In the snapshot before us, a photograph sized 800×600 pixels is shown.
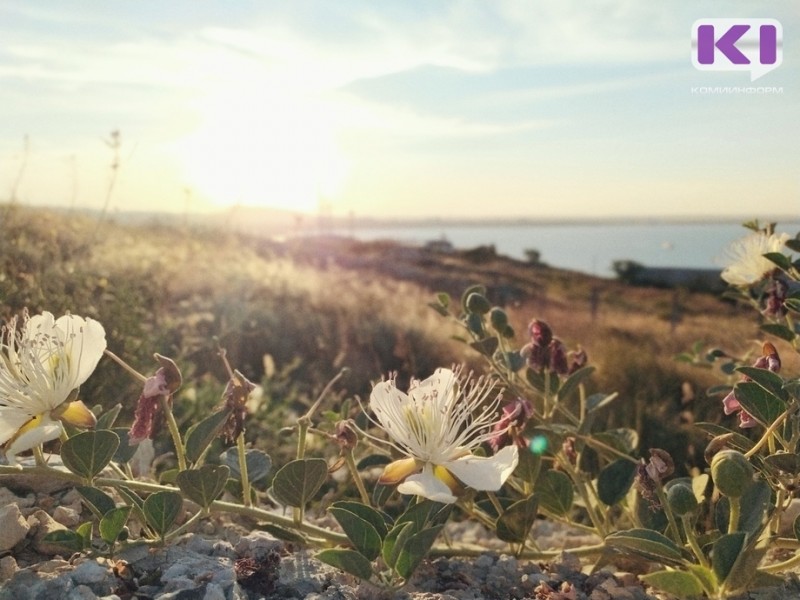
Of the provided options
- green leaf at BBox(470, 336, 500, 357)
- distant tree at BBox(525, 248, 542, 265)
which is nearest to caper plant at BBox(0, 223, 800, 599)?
green leaf at BBox(470, 336, 500, 357)

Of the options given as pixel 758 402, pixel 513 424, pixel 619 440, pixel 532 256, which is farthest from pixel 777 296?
pixel 532 256

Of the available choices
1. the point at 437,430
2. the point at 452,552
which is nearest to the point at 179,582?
the point at 437,430

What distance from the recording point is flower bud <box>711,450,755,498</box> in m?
1.51

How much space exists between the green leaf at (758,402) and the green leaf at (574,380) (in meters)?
0.42

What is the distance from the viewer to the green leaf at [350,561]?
5.21 ft

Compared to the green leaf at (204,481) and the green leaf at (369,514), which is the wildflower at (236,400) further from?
the green leaf at (369,514)

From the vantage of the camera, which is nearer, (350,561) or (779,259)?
(350,561)

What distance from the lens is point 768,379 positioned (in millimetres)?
1672

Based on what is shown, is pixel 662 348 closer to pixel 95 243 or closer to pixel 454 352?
pixel 454 352

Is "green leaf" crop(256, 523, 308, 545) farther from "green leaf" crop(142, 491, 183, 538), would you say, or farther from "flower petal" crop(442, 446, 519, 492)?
"flower petal" crop(442, 446, 519, 492)

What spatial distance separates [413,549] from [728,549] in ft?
1.84

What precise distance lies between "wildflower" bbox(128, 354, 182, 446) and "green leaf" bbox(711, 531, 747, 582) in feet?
3.43

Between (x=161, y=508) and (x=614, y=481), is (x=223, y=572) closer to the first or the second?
(x=161, y=508)

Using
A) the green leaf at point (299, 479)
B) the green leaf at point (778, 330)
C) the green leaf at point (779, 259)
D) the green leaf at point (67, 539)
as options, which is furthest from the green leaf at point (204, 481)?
the green leaf at point (779, 259)
